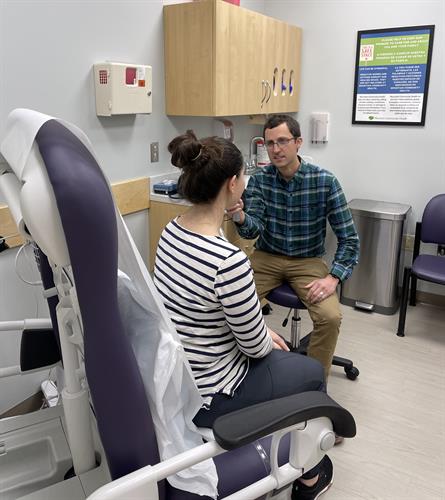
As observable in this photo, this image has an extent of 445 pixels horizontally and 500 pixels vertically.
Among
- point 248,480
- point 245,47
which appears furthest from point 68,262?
point 245,47

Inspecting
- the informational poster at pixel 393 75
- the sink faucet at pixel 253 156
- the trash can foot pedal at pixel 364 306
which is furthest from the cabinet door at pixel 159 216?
the informational poster at pixel 393 75

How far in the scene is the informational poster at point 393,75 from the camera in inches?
116

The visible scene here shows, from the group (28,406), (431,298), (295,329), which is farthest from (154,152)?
(431,298)

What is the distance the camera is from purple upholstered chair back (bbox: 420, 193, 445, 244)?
2.88m

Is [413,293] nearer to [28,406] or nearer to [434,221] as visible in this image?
[434,221]

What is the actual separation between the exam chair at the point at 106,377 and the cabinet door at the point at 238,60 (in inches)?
69.0

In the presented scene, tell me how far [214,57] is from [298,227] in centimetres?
102

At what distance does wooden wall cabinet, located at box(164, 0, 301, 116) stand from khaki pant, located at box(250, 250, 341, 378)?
916mm

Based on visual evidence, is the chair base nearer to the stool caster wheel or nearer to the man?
the stool caster wheel

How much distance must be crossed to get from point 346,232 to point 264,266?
41 centimetres

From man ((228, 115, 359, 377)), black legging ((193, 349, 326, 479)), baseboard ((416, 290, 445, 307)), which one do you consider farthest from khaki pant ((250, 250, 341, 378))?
baseboard ((416, 290, 445, 307))

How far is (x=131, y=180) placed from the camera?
2535 mm

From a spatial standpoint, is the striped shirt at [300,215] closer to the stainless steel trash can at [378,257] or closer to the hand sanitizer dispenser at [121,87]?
the hand sanitizer dispenser at [121,87]

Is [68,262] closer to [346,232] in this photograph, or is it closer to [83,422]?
[83,422]
